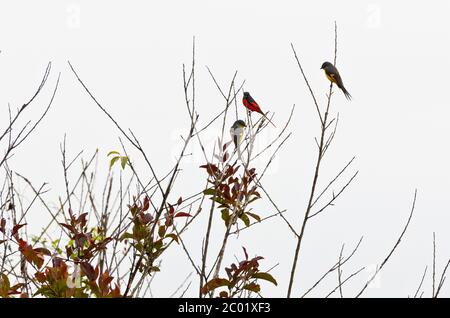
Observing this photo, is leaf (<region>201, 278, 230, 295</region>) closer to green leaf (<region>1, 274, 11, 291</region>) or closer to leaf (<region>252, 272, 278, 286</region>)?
leaf (<region>252, 272, 278, 286</region>)

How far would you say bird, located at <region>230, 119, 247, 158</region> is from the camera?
12.9 feet

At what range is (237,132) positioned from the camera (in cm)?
424

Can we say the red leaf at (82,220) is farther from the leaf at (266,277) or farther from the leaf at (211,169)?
the leaf at (266,277)

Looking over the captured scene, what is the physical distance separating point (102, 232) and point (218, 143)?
854mm

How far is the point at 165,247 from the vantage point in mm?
3320

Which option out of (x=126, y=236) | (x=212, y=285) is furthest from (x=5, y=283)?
(x=212, y=285)

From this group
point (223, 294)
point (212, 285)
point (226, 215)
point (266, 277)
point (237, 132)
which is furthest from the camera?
point (237, 132)

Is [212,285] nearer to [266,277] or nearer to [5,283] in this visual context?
[266,277]

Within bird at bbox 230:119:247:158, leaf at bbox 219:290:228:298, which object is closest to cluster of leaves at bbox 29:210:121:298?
leaf at bbox 219:290:228:298

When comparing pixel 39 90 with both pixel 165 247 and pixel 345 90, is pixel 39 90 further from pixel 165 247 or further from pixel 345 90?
pixel 345 90

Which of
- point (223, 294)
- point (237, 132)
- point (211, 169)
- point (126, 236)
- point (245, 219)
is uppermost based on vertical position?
point (237, 132)
